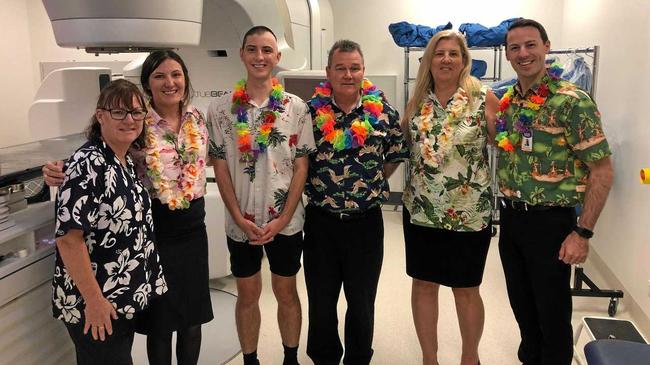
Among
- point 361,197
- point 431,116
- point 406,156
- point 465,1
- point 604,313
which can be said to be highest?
point 465,1

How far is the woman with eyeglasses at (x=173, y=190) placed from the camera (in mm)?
1797

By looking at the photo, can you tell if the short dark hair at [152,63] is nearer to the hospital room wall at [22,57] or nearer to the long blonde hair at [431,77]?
the long blonde hair at [431,77]

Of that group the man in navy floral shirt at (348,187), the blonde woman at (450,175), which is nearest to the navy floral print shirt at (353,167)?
the man in navy floral shirt at (348,187)

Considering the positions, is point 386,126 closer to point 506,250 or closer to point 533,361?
point 506,250

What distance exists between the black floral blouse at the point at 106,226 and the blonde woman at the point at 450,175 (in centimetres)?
106

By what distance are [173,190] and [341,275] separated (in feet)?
2.74

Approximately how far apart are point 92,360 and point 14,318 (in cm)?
28

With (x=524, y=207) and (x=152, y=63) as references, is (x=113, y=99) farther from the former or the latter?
(x=524, y=207)

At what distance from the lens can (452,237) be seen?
6.72ft

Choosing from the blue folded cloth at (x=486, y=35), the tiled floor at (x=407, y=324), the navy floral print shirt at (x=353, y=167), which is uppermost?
the blue folded cloth at (x=486, y=35)

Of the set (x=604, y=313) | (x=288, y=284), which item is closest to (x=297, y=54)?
(x=288, y=284)

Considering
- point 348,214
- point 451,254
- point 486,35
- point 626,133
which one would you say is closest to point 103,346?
point 348,214

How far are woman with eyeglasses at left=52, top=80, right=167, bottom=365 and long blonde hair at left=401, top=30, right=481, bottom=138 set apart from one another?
1.07 m

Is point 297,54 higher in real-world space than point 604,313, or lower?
higher
